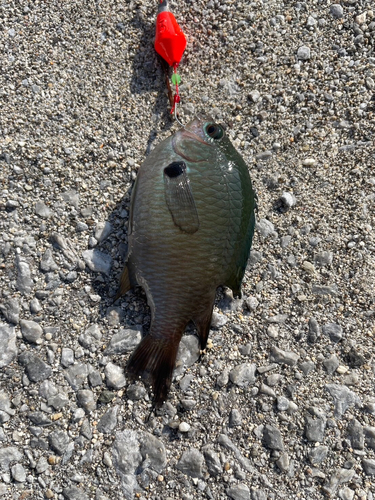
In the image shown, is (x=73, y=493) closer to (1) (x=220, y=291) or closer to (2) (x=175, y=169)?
(1) (x=220, y=291)

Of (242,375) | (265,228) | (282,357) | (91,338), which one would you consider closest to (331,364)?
(282,357)

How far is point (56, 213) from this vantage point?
2301 mm

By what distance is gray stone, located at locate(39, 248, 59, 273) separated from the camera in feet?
7.38

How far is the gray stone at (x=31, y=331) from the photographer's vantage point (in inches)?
85.8

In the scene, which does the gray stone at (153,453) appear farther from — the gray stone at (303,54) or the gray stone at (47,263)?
the gray stone at (303,54)

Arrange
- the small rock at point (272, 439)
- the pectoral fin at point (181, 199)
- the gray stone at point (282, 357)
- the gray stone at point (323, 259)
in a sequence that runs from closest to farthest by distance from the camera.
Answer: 1. the pectoral fin at point (181, 199)
2. the small rock at point (272, 439)
3. the gray stone at point (282, 357)
4. the gray stone at point (323, 259)

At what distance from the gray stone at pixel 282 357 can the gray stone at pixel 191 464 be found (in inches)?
26.0

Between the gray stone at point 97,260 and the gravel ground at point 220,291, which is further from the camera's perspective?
the gray stone at point 97,260

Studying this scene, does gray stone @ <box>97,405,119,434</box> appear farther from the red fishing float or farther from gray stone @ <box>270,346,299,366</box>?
the red fishing float

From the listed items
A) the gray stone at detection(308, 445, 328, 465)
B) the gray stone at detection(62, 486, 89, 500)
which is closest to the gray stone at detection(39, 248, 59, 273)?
the gray stone at detection(62, 486, 89, 500)

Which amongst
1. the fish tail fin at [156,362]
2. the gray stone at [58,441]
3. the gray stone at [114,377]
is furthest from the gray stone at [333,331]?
the gray stone at [58,441]

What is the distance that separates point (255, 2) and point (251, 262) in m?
1.69

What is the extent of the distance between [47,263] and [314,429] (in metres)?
1.74

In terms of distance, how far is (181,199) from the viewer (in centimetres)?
198
